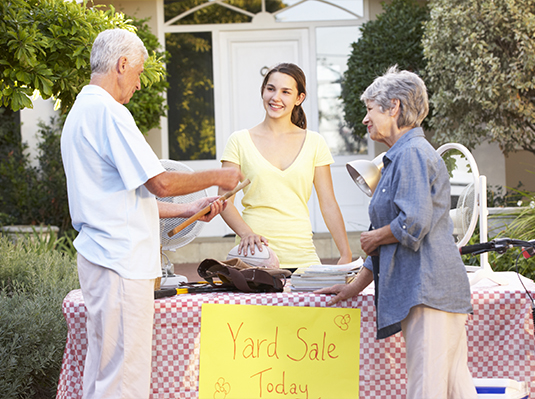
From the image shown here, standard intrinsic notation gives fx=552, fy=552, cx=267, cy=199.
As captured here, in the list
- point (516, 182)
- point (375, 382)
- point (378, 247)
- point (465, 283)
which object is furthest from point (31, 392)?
point (516, 182)

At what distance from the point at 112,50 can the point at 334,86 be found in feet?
21.7

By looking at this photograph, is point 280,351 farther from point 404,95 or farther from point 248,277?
point 404,95

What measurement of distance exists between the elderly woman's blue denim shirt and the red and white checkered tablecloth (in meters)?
0.37

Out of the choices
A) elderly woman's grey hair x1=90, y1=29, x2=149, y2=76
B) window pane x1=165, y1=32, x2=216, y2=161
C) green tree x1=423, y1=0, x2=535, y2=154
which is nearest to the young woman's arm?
elderly woman's grey hair x1=90, y1=29, x2=149, y2=76

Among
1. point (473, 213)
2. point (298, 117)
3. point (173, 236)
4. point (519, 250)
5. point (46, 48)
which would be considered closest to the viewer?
point (473, 213)

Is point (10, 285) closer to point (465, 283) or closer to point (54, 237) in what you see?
point (54, 237)

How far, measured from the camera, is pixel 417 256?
73.6 inches

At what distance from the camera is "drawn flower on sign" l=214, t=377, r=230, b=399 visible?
2.24 meters

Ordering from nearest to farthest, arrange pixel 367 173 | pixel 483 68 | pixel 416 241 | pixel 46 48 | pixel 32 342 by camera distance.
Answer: pixel 416 241 < pixel 367 173 < pixel 46 48 < pixel 32 342 < pixel 483 68

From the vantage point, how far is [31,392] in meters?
3.53

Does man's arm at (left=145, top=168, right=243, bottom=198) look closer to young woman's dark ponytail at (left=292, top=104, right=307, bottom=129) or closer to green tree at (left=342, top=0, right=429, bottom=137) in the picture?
young woman's dark ponytail at (left=292, top=104, right=307, bottom=129)

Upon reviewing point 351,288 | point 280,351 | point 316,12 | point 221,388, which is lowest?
point 221,388

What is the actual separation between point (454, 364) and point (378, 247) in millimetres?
475

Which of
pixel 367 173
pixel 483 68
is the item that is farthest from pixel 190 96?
pixel 367 173
